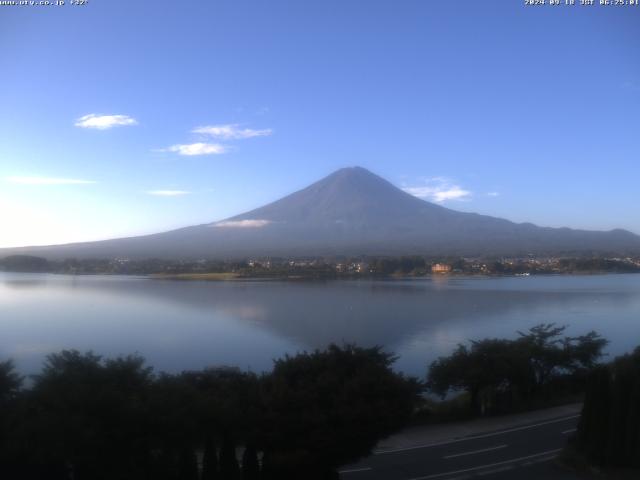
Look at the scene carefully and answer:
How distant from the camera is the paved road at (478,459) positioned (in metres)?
6.77

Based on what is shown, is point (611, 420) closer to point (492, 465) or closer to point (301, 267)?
point (492, 465)

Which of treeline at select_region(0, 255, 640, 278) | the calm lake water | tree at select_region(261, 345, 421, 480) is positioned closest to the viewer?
tree at select_region(261, 345, 421, 480)

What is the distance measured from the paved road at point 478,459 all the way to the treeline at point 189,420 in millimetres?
979

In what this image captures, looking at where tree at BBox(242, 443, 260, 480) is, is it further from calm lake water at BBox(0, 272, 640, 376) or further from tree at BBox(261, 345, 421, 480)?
calm lake water at BBox(0, 272, 640, 376)

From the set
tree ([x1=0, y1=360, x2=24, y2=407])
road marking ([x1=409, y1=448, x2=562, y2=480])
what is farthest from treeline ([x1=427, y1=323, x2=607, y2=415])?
tree ([x1=0, y1=360, x2=24, y2=407])

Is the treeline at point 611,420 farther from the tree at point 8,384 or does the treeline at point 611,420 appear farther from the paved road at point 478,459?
the tree at point 8,384

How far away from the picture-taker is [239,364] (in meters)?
11.3

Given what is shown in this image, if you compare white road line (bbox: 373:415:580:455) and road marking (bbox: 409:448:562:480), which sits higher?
road marking (bbox: 409:448:562:480)

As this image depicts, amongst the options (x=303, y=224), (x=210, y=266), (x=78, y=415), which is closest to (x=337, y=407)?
(x=78, y=415)

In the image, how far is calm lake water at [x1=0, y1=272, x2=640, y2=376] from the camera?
1226cm

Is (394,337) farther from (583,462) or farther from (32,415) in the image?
→ (32,415)

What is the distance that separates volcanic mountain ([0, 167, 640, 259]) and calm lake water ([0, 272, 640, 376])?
63.6 ft

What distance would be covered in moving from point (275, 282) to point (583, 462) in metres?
19.5

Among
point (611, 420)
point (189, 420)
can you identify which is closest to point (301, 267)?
point (611, 420)
